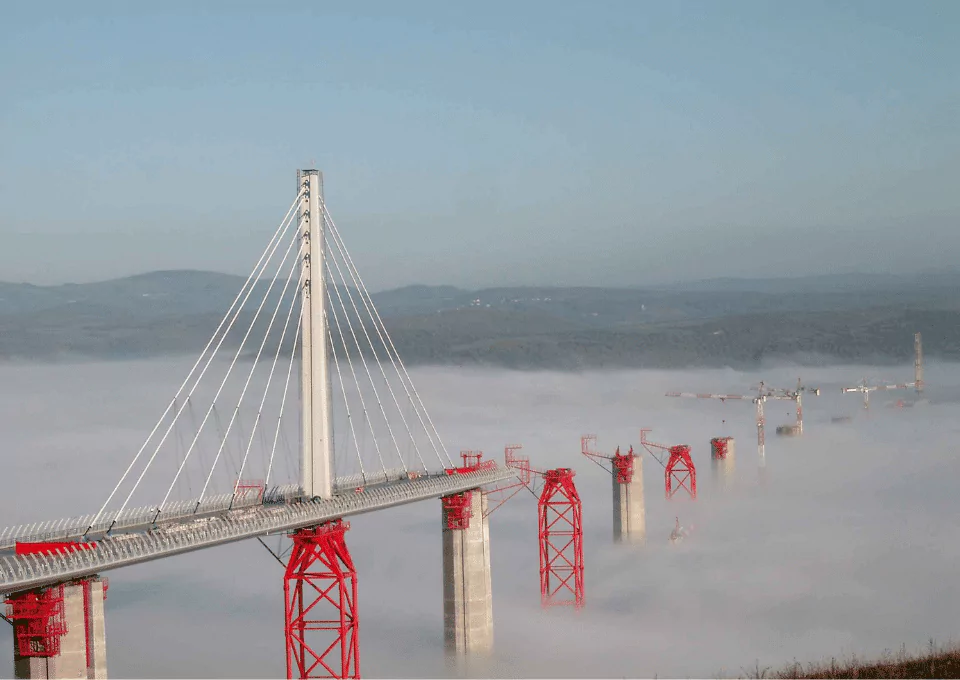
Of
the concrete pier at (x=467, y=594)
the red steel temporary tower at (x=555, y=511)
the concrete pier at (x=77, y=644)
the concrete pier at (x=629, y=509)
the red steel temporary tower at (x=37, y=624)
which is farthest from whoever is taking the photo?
the concrete pier at (x=629, y=509)

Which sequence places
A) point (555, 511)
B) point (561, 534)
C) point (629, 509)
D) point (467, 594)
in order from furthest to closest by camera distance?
point (629, 509)
point (561, 534)
point (555, 511)
point (467, 594)

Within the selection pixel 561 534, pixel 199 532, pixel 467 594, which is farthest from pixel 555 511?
pixel 199 532

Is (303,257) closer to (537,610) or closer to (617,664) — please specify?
(617,664)

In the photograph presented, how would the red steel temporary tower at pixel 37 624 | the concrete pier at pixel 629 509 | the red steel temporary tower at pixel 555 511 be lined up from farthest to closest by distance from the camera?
the concrete pier at pixel 629 509 → the red steel temporary tower at pixel 555 511 → the red steel temporary tower at pixel 37 624

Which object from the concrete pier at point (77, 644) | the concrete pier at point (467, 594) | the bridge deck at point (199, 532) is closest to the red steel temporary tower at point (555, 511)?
the concrete pier at point (467, 594)

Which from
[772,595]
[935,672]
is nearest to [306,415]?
[935,672]

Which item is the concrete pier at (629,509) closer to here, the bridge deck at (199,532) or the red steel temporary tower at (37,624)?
the bridge deck at (199,532)

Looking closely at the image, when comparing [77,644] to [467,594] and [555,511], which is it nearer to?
[467,594]
